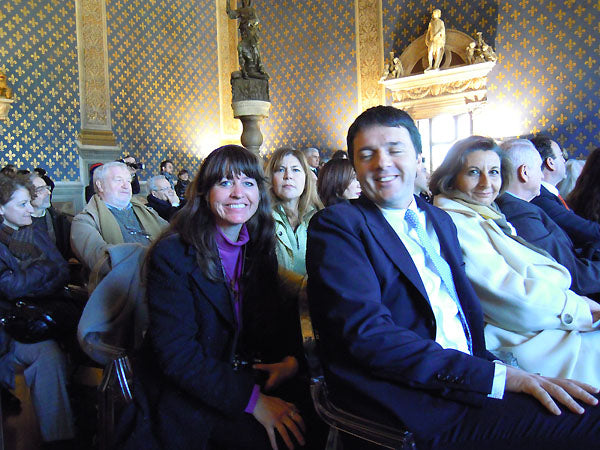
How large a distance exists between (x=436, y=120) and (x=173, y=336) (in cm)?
910

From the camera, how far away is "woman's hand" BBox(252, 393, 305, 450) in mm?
1431

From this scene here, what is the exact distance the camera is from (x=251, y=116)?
868cm

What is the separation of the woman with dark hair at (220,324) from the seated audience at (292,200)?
29.0 inches

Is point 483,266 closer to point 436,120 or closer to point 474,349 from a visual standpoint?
point 474,349

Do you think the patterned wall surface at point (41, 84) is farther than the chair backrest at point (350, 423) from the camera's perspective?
Yes

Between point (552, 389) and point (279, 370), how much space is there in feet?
2.70

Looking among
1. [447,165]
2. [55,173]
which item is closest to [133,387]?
[447,165]

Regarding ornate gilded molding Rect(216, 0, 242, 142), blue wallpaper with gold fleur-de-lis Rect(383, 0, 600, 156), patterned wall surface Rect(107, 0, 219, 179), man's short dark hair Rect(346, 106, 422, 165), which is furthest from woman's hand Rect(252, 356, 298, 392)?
ornate gilded molding Rect(216, 0, 242, 142)

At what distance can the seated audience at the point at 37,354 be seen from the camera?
2.30m

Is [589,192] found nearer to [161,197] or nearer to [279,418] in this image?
[279,418]

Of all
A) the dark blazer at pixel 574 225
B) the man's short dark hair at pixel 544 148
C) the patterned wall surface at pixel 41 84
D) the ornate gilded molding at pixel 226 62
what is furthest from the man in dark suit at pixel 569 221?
the ornate gilded molding at pixel 226 62

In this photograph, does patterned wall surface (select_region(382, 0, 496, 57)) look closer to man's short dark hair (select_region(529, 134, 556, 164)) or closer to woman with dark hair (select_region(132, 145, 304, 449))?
man's short dark hair (select_region(529, 134, 556, 164))

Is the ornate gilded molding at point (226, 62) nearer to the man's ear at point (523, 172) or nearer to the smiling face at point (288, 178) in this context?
the smiling face at point (288, 178)

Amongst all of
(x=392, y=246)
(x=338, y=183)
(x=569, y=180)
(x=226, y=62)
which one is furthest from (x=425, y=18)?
(x=392, y=246)
